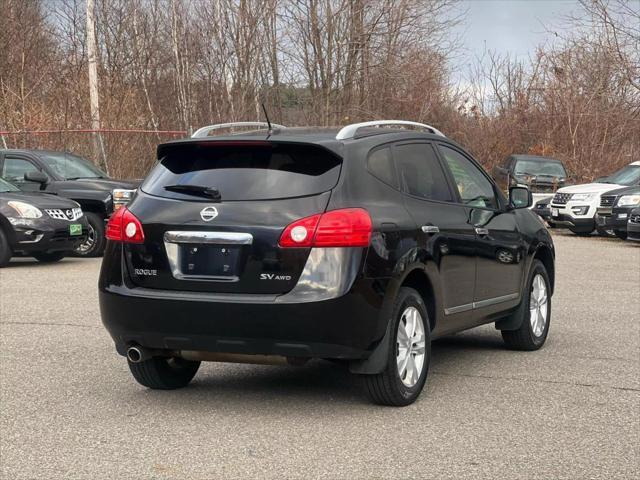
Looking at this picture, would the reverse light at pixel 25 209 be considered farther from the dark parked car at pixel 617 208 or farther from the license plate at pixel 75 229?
the dark parked car at pixel 617 208

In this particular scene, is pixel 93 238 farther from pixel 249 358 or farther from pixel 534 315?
pixel 249 358

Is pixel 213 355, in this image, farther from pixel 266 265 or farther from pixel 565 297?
pixel 565 297

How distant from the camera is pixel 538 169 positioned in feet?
98.7

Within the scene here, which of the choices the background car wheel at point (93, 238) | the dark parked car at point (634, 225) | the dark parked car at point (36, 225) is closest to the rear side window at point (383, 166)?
the dark parked car at point (36, 225)

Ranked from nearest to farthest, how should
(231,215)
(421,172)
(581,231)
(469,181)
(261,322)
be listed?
(261,322) < (231,215) < (421,172) < (469,181) < (581,231)

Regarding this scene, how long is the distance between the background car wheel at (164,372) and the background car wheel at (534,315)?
8.81ft

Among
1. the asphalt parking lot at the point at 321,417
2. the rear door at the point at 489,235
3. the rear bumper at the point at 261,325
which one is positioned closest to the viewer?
the asphalt parking lot at the point at 321,417

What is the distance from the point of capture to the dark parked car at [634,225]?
1914cm


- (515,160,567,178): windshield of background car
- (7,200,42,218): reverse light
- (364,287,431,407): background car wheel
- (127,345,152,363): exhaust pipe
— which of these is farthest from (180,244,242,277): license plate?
(515,160,567,178): windshield of background car

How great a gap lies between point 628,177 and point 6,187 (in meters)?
14.3

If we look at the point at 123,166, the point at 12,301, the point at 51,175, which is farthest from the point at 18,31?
the point at 12,301

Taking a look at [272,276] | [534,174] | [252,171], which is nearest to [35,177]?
[252,171]

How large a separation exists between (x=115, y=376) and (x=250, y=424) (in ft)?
5.86

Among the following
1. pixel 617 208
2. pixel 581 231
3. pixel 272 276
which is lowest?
pixel 581 231
